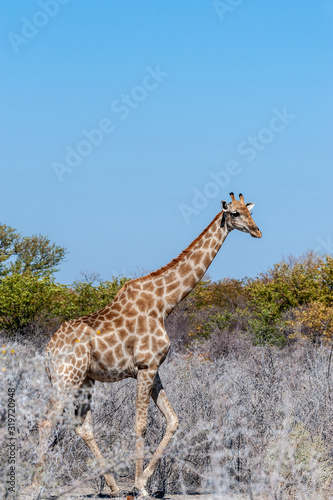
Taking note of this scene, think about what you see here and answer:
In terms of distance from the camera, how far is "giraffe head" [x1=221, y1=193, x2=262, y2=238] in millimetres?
8469

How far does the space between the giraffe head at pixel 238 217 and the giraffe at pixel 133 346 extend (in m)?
0.01

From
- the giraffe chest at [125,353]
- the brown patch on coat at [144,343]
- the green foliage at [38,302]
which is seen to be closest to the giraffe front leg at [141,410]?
the giraffe chest at [125,353]

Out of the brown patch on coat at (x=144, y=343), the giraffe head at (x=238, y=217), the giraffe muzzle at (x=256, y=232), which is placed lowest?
the brown patch on coat at (x=144, y=343)

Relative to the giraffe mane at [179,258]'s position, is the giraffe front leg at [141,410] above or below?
below

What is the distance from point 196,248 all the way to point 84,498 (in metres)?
3.09

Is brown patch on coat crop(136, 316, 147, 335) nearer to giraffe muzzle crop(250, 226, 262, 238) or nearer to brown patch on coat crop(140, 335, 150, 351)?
brown patch on coat crop(140, 335, 150, 351)

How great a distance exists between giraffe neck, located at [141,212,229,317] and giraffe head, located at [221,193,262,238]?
0.08 m

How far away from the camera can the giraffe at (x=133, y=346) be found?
7691mm

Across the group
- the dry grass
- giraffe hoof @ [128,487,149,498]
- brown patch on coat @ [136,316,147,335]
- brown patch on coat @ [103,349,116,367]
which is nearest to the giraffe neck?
brown patch on coat @ [136,316,147,335]

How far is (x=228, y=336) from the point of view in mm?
22531

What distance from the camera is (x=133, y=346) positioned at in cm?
791

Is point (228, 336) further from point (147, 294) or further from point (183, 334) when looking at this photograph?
point (147, 294)

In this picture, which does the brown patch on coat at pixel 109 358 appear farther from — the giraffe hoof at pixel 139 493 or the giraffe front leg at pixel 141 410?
the giraffe hoof at pixel 139 493

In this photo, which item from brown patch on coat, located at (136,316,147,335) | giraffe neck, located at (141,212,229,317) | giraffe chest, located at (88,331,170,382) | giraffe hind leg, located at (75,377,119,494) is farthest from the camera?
giraffe neck, located at (141,212,229,317)
